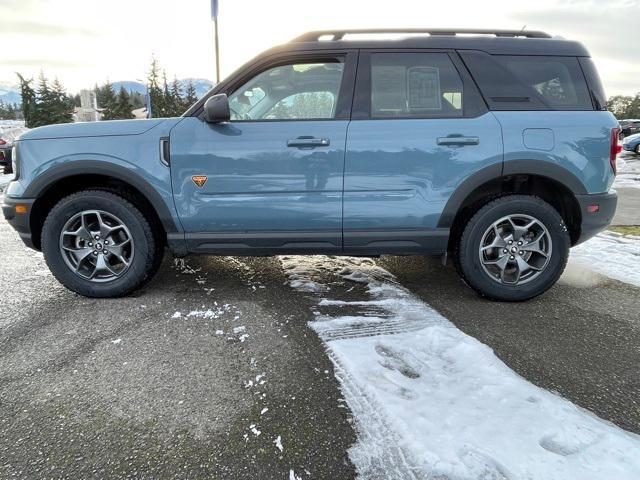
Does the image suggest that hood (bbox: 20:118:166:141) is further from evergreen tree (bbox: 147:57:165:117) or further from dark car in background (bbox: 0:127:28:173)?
evergreen tree (bbox: 147:57:165:117)

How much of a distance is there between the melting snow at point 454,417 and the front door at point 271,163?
0.88 metres

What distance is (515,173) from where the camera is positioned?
336cm

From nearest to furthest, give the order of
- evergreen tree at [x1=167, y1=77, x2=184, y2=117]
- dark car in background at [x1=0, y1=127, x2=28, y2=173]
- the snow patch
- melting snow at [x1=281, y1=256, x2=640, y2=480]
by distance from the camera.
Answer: melting snow at [x1=281, y1=256, x2=640, y2=480] < the snow patch < dark car in background at [x1=0, y1=127, x2=28, y2=173] < evergreen tree at [x1=167, y1=77, x2=184, y2=117]

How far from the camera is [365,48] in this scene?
3.39m

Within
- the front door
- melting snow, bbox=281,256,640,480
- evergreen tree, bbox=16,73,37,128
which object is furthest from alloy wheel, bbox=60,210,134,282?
evergreen tree, bbox=16,73,37,128

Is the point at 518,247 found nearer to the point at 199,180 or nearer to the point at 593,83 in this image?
→ the point at 593,83

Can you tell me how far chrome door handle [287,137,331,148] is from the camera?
3.28 metres

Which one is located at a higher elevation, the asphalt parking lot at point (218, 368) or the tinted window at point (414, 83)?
the tinted window at point (414, 83)

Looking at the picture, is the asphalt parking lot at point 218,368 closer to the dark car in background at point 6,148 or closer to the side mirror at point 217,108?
the side mirror at point 217,108

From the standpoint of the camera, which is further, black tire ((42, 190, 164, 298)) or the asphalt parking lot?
black tire ((42, 190, 164, 298))

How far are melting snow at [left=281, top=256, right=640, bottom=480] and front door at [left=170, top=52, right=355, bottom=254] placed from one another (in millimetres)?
882

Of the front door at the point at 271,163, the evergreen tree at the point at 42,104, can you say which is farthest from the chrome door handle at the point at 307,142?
the evergreen tree at the point at 42,104

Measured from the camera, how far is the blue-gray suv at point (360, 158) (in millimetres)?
3297

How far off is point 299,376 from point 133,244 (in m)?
1.86
